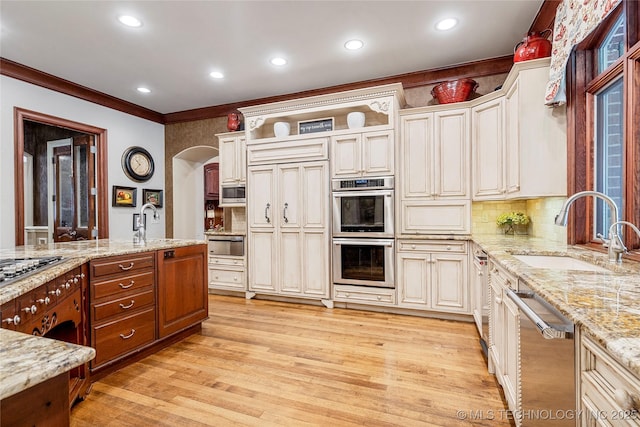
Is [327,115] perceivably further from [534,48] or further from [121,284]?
[121,284]

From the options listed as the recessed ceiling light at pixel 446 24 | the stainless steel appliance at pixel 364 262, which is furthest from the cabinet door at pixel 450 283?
the recessed ceiling light at pixel 446 24

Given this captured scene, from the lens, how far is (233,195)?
4.42 m

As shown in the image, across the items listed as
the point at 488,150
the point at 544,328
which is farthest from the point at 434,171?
the point at 544,328

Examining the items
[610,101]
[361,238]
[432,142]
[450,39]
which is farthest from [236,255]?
[610,101]

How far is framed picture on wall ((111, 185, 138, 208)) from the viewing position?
4.60 metres

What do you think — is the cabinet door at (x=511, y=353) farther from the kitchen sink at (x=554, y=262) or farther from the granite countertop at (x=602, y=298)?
the kitchen sink at (x=554, y=262)

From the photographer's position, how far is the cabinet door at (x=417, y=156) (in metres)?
3.46

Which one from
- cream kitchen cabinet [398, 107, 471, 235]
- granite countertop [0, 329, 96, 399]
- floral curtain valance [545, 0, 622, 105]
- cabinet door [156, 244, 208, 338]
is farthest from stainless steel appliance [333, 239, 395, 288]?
granite countertop [0, 329, 96, 399]

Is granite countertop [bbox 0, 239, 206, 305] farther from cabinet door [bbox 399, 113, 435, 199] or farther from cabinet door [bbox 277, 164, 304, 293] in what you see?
cabinet door [bbox 399, 113, 435, 199]

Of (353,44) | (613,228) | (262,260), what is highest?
(353,44)

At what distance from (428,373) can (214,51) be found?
357cm

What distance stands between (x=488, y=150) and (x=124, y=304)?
11.6 ft

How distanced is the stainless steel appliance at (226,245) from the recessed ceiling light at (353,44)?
106 inches

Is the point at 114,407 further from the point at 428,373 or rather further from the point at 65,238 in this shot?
the point at 65,238
